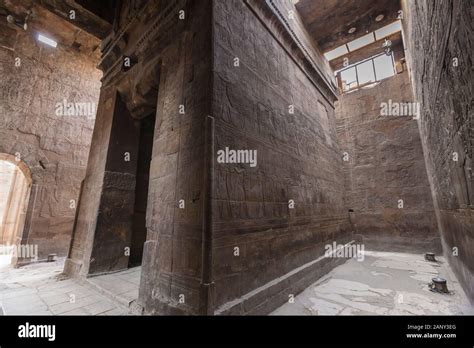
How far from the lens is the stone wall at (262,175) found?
2.46 m

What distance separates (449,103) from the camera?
94.2 inches

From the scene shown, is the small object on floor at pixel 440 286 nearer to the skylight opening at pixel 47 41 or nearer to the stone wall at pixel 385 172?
the stone wall at pixel 385 172

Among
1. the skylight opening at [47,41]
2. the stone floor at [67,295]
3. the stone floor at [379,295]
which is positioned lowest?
the stone floor at [379,295]

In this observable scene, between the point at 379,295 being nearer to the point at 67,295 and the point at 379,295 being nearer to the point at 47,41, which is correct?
the point at 67,295

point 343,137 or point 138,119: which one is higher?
point 343,137

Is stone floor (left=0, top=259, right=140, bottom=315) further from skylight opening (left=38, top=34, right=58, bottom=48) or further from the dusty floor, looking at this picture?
skylight opening (left=38, top=34, right=58, bottom=48)

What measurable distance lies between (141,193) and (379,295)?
16.5ft

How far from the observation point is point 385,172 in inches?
312

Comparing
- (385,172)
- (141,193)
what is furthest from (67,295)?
(385,172)

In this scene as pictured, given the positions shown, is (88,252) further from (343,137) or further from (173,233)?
(343,137)

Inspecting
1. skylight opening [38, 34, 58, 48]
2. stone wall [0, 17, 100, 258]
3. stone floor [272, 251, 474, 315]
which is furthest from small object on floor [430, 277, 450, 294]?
skylight opening [38, 34, 58, 48]

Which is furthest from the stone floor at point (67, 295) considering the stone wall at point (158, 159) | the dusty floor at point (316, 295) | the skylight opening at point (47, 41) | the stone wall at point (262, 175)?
the skylight opening at point (47, 41)

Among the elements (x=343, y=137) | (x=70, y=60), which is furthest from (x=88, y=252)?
(x=343, y=137)
